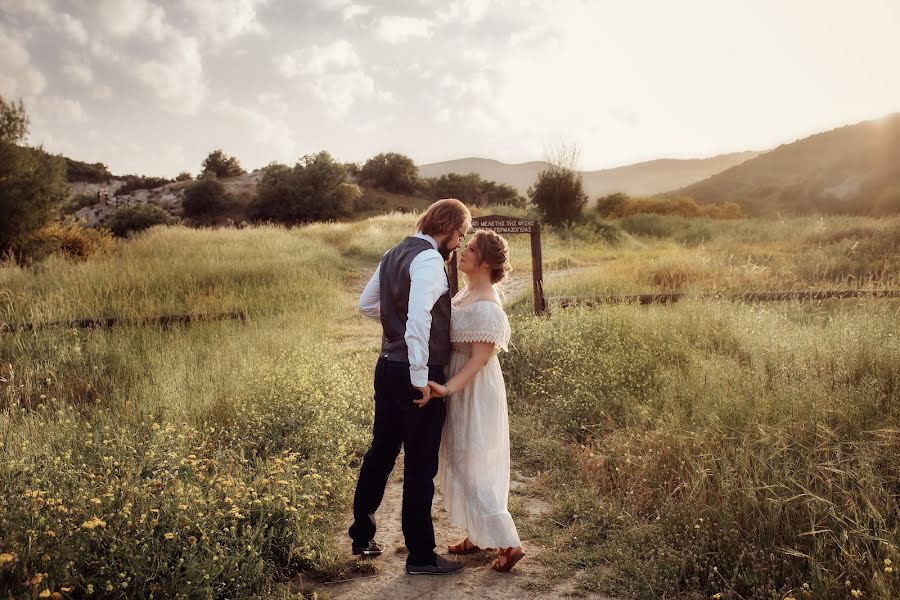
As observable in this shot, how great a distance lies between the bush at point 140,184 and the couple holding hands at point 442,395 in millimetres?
49719

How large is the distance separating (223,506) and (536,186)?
23.9 m

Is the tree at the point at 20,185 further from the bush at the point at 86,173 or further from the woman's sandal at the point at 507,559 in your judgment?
the bush at the point at 86,173

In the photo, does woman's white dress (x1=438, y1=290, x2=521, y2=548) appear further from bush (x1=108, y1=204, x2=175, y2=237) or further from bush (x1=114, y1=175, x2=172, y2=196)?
bush (x1=114, y1=175, x2=172, y2=196)

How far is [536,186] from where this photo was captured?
86.6 ft

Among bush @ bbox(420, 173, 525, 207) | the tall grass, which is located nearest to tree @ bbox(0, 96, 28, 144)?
the tall grass

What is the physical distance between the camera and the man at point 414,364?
3279 mm

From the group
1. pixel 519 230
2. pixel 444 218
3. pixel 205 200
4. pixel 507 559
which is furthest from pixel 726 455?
pixel 205 200

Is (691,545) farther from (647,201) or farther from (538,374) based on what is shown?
(647,201)

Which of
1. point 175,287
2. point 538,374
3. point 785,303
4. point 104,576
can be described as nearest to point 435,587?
point 104,576

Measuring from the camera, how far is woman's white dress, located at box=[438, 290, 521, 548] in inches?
146

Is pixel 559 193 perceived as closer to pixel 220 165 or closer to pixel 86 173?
pixel 220 165

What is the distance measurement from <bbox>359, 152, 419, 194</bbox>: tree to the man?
133 feet

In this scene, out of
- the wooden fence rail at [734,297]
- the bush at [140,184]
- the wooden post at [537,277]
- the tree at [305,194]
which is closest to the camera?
the wooden fence rail at [734,297]

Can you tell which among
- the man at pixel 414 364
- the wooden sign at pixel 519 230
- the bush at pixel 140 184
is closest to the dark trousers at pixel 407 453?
the man at pixel 414 364
